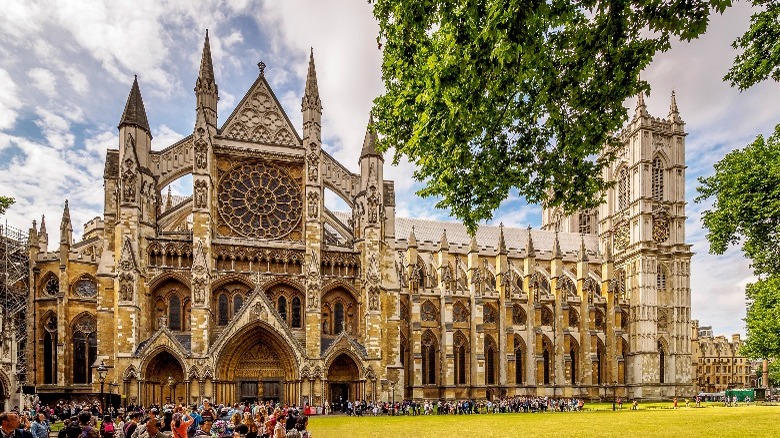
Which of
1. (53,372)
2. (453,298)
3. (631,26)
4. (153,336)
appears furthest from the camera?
(453,298)

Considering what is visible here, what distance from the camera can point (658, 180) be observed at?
60.2 meters

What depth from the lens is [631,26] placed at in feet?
32.1

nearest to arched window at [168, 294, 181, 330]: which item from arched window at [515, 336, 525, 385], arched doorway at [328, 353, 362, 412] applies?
arched doorway at [328, 353, 362, 412]

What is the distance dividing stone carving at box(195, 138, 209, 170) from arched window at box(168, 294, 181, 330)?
751 centimetres

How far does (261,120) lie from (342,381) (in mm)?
16640

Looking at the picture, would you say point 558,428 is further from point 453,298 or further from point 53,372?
point 53,372

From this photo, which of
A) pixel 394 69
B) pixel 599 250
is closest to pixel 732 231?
pixel 394 69

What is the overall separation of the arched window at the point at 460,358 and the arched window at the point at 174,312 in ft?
79.7

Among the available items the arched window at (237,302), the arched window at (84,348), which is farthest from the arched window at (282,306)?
the arched window at (84,348)

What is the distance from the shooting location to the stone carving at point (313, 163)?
117 feet

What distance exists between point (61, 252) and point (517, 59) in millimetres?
34966

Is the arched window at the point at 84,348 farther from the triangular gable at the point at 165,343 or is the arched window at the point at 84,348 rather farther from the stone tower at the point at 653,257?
the stone tower at the point at 653,257

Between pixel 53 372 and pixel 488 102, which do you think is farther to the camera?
pixel 53 372

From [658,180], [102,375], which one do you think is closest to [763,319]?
[102,375]
